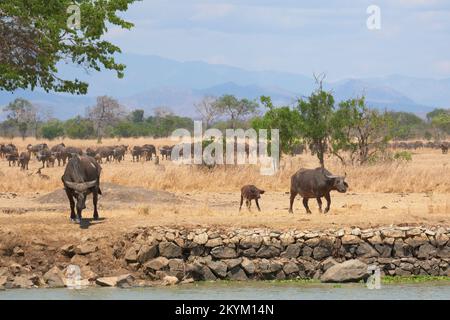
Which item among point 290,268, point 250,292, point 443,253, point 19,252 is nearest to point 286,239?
point 290,268

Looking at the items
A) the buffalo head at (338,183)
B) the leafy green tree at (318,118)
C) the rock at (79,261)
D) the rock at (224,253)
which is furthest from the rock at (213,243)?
the leafy green tree at (318,118)

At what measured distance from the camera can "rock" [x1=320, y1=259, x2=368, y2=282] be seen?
21.4m

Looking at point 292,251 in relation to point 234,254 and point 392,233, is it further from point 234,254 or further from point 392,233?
point 392,233

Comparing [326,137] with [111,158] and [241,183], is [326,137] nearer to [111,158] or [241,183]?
[241,183]

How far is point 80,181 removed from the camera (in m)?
24.5

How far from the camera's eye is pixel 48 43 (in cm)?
2536

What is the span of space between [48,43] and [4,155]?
40.4 m

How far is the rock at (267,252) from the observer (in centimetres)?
2247

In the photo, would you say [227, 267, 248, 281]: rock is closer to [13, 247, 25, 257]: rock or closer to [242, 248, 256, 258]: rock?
[242, 248, 256, 258]: rock

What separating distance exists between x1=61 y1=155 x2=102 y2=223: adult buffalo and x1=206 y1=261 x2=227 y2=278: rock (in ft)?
11.7

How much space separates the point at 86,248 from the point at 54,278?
4.34 ft

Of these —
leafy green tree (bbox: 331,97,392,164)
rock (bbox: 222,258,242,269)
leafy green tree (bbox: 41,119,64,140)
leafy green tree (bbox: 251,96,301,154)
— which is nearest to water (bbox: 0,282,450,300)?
rock (bbox: 222,258,242,269)

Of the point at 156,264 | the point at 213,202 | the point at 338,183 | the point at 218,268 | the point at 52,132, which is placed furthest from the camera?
the point at 52,132

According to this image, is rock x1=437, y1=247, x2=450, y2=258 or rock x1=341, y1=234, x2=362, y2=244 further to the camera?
rock x1=437, y1=247, x2=450, y2=258
